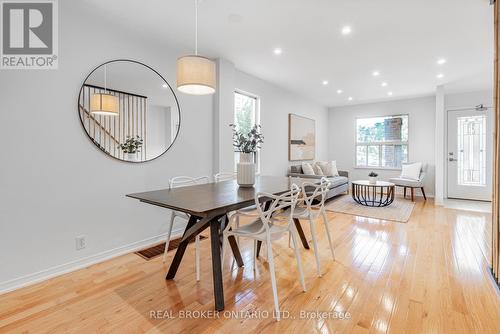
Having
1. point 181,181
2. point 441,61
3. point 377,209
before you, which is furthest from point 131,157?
point 441,61

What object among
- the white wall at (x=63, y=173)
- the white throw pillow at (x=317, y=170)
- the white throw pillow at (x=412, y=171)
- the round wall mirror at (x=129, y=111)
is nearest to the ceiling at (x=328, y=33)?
the white wall at (x=63, y=173)

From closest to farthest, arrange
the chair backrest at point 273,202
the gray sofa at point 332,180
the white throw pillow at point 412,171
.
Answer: the chair backrest at point 273,202
the gray sofa at point 332,180
the white throw pillow at point 412,171

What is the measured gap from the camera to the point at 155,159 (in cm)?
305

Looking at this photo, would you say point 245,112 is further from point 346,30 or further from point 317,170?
point 317,170

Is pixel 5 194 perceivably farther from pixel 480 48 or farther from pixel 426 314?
pixel 480 48

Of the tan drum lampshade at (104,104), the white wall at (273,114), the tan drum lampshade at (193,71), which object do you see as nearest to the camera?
the tan drum lampshade at (193,71)

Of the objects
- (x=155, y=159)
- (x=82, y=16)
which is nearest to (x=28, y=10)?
(x=82, y=16)

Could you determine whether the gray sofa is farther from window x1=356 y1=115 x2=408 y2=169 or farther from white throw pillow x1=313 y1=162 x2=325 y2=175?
window x1=356 y1=115 x2=408 y2=169

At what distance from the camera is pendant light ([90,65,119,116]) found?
250 cm

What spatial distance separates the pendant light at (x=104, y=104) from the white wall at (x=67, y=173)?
0.17m

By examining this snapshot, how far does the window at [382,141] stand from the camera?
6.53 metres

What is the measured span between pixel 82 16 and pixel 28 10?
405 mm

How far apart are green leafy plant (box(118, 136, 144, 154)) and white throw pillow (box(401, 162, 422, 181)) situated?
5.85 metres

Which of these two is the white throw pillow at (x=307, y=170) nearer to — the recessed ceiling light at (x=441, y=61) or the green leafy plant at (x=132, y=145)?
the recessed ceiling light at (x=441, y=61)
